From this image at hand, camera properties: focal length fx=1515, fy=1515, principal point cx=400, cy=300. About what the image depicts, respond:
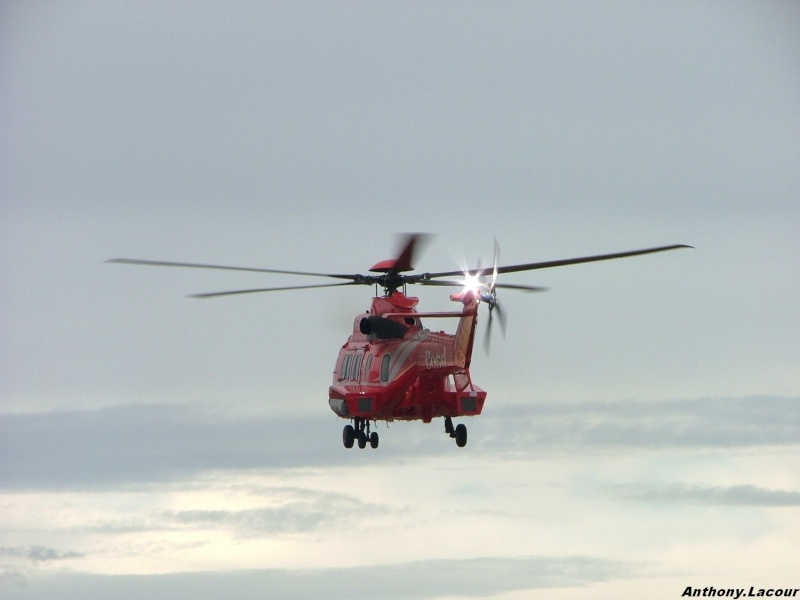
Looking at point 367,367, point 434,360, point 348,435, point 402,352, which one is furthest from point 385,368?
point 348,435

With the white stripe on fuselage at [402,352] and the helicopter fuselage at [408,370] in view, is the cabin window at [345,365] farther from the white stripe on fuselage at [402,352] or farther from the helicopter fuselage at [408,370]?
the white stripe on fuselage at [402,352]

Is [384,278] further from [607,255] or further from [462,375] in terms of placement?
[607,255]

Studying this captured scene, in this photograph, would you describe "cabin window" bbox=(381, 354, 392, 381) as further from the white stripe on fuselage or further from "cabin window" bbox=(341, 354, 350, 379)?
"cabin window" bbox=(341, 354, 350, 379)

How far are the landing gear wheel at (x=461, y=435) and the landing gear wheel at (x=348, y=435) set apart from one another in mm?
5104

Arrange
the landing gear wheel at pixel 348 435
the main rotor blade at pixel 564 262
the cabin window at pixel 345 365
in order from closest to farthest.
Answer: the main rotor blade at pixel 564 262 < the cabin window at pixel 345 365 < the landing gear wheel at pixel 348 435

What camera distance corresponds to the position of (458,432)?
67688 mm

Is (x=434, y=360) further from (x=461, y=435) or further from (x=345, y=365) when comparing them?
(x=345, y=365)

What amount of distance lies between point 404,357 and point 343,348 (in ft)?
20.3

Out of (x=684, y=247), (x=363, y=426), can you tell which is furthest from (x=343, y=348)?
(x=684, y=247)

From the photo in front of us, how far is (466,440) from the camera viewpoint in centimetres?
6788

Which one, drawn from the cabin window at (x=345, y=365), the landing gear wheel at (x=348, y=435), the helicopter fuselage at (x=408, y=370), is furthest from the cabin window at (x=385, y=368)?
the landing gear wheel at (x=348, y=435)

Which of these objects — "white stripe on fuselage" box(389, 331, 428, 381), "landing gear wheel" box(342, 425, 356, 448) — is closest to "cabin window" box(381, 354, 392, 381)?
"white stripe on fuselage" box(389, 331, 428, 381)

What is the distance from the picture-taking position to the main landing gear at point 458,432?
67562mm

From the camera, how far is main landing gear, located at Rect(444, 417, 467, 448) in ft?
222
